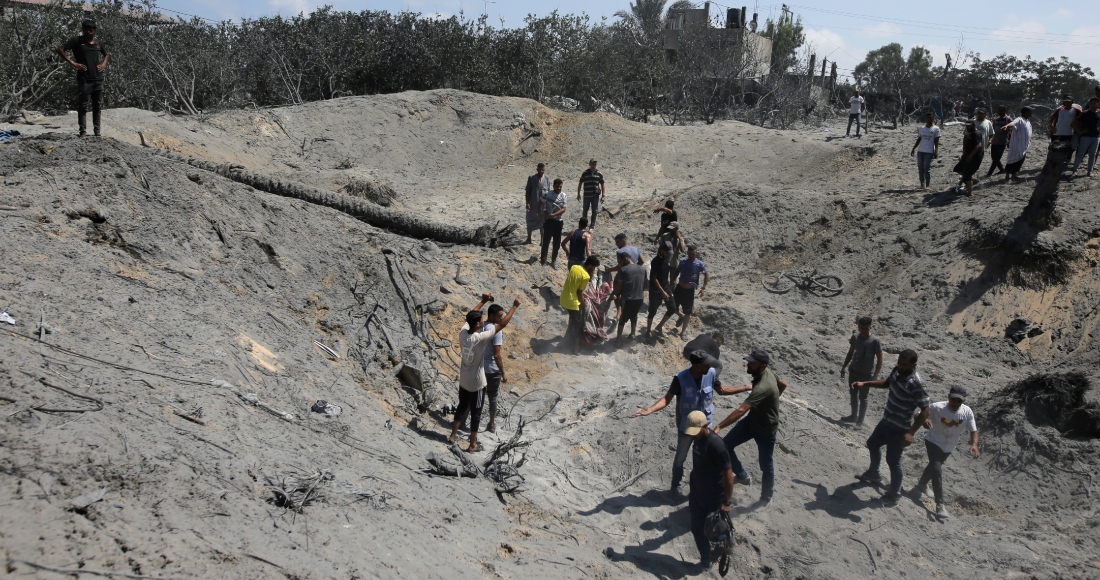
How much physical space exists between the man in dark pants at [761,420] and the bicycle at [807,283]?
6.46m

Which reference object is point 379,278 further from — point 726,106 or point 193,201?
point 726,106

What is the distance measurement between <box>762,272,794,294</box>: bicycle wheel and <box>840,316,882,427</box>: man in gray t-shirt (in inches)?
161

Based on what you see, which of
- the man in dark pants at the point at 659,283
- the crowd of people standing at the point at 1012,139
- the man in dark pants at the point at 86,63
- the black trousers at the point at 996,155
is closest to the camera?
the man in dark pants at the point at 86,63

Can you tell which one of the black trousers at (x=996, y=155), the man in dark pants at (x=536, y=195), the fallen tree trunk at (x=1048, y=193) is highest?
the black trousers at (x=996, y=155)

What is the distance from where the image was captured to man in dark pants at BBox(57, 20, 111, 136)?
880 centimetres

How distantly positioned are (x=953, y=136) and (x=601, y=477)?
14.2m

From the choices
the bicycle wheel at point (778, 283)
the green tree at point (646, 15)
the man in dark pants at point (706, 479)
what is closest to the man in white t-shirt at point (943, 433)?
the man in dark pants at point (706, 479)

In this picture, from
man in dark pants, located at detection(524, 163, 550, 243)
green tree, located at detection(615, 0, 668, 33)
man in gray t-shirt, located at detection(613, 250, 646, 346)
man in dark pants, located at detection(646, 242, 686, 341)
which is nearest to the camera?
man in gray t-shirt, located at detection(613, 250, 646, 346)

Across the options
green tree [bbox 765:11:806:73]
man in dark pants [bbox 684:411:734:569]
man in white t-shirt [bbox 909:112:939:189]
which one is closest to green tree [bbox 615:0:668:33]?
green tree [bbox 765:11:806:73]

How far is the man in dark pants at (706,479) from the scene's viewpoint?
5.16 m

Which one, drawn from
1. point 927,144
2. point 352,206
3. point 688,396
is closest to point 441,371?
point 688,396

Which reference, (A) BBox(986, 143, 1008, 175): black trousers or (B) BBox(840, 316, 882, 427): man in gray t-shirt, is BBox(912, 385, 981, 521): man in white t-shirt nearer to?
(B) BBox(840, 316, 882, 427): man in gray t-shirt

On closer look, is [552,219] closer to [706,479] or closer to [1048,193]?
[706,479]

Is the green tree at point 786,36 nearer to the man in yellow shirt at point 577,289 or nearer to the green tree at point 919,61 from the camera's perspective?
the green tree at point 919,61
